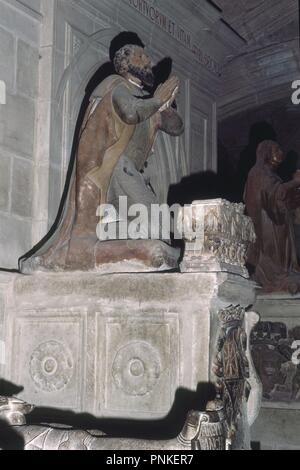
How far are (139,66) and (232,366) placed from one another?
7.12 feet

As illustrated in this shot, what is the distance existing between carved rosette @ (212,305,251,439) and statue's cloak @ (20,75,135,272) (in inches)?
40.3

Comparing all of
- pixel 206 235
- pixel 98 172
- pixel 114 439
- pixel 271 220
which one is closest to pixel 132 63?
pixel 98 172

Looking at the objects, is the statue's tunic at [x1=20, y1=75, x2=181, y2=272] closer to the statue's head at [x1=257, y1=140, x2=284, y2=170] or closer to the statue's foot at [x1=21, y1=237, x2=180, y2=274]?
the statue's foot at [x1=21, y1=237, x2=180, y2=274]

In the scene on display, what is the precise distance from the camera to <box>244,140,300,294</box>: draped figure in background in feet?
26.0

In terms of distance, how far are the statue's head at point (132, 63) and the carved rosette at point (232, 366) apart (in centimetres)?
180

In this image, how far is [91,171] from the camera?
503 centimetres

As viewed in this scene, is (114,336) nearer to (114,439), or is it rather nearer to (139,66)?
(114,439)

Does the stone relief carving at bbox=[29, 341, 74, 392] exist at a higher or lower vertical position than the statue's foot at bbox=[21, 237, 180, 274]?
lower

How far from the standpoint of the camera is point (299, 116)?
10914mm

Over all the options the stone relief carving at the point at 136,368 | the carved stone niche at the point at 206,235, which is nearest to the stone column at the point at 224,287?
the carved stone niche at the point at 206,235

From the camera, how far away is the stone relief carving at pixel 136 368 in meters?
4.40

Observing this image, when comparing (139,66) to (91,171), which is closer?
(91,171)

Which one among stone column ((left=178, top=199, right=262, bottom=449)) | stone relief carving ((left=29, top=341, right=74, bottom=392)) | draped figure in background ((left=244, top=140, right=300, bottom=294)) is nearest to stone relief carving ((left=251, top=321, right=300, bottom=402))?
draped figure in background ((left=244, top=140, right=300, bottom=294))

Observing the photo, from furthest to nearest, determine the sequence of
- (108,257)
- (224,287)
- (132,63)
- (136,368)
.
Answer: (132,63) < (108,257) < (136,368) < (224,287)
